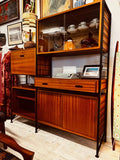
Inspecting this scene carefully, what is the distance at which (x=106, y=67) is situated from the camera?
1.72 m

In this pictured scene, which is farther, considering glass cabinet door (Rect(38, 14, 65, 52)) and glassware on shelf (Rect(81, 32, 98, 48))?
glass cabinet door (Rect(38, 14, 65, 52))

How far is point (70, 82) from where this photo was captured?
1603 millimetres

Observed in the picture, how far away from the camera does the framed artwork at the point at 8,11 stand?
2713mm

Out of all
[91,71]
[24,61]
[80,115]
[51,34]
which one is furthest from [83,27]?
[80,115]

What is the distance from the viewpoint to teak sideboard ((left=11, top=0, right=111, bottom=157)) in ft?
4.78

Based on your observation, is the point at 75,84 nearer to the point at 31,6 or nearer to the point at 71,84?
the point at 71,84

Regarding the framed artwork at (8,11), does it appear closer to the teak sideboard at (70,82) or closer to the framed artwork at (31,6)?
the framed artwork at (31,6)

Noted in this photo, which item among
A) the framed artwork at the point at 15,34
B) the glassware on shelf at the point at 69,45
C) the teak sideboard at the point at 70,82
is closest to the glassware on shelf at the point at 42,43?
the teak sideboard at the point at 70,82

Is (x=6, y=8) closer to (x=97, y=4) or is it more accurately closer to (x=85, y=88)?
(x=97, y=4)

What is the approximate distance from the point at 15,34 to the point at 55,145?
249cm

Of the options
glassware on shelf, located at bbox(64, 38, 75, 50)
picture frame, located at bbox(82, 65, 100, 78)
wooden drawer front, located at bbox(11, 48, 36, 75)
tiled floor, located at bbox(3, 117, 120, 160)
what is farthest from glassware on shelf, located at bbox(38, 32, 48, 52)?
tiled floor, located at bbox(3, 117, 120, 160)

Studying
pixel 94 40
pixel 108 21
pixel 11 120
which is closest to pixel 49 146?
pixel 11 120

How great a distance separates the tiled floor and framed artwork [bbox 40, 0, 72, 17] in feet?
6.97

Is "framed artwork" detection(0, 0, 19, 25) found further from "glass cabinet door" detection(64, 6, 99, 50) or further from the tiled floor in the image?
the tiled floor
